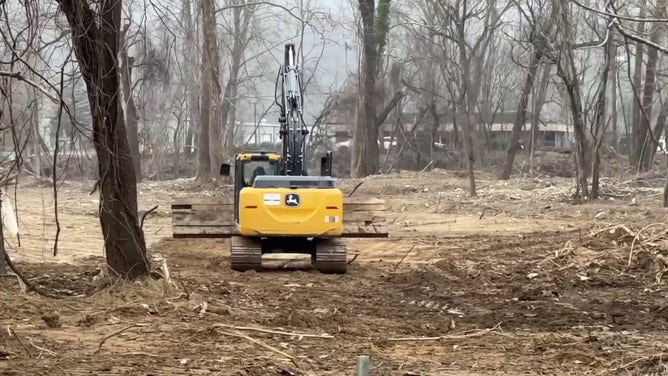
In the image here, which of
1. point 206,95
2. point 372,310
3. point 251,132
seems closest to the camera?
point 372,310

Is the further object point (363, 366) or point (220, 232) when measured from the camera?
point (220, 232)

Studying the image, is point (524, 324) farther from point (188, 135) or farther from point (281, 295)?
point (188, 135)

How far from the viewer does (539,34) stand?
2552 cm

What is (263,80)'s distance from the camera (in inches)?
2151

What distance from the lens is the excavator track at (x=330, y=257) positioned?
43.9 ft

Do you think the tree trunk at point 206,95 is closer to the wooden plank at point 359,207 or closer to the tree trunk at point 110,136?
the wooden plank at point 359,207

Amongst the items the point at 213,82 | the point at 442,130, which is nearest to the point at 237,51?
the point at 442,130

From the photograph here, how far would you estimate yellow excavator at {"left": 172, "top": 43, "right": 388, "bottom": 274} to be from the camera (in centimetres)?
1287

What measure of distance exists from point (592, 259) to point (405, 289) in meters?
3.48

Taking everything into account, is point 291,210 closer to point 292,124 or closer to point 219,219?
point 219,219

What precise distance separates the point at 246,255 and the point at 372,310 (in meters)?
3.57

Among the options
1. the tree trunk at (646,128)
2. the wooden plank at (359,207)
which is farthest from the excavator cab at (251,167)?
the tree trunk at (646,128)

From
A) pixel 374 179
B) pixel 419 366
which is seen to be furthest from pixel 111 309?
pixel 374 179

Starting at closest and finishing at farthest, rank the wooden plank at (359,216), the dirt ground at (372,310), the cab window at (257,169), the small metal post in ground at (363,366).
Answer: the small metal post in ground at (363,366) → the dirt ground at (372,310) → the wooden plank at (359,216) → the cab window at (257,169)
